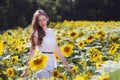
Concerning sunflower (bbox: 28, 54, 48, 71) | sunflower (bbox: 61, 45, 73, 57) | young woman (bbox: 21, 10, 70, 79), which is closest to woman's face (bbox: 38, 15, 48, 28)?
young woman (bbox: 21, 10, 70, 79)

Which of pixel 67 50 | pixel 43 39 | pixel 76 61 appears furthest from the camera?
pixel 76 61

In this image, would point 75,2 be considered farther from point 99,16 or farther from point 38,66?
point 38,66

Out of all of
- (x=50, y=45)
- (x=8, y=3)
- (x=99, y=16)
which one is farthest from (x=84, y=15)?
(x=50, y=45)

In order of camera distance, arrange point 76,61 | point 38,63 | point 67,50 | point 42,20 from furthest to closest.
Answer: point 76,61 → point 67,50 → point 42,20 → point 38,63

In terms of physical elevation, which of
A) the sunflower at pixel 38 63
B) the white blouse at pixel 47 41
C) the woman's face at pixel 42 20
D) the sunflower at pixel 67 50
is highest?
the woman's face at pixel 42 20

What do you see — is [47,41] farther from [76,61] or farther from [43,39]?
[76,61]

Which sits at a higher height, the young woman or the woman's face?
the woman's face

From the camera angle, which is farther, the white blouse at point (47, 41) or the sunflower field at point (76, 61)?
the white blouse at point (47, 41)

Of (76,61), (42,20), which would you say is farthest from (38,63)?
(76,61)

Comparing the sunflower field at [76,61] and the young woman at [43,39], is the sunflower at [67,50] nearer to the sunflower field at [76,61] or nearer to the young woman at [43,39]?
the sunflower field at [76,61]

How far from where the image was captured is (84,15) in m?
28.6

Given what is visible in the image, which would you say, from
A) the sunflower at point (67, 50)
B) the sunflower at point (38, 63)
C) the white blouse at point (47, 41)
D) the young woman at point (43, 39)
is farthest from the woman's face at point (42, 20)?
the sunflower at point (38, 63)

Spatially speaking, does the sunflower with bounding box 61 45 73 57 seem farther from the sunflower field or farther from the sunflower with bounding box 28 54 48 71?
the sunflower with bounding box 28 54 48 71

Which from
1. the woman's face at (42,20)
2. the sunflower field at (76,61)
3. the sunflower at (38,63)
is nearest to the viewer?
the sunflower field at (76,61)
